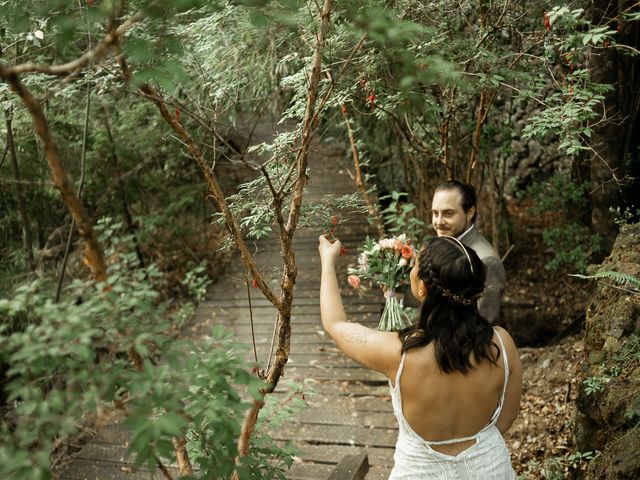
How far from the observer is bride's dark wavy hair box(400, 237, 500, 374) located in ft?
6.85

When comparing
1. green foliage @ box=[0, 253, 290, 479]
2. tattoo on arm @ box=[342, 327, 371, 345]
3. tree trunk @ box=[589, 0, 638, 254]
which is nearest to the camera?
green foliage @ box=[0, 253, 290, 479]

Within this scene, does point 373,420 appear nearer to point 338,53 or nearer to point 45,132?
point 338,53

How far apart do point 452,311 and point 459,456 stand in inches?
24.0

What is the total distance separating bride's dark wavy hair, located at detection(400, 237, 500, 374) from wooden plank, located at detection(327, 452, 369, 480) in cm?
131

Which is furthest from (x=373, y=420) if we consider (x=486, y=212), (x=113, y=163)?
(x=113, y=163)

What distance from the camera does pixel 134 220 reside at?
29.7ft

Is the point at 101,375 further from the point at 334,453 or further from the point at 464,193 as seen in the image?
the point at 334,453

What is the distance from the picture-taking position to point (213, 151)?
3.38 metres

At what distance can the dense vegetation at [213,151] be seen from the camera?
4.79 ft

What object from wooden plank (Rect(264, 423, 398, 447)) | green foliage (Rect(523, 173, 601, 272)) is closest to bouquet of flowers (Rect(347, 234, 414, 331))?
wooden plank (Rect(264, 423, 398, 447))

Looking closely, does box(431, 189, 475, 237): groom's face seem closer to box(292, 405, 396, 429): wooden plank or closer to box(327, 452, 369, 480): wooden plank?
box(327, 452, 369, 480): wooden plank

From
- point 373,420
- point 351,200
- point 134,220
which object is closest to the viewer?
point 351,200

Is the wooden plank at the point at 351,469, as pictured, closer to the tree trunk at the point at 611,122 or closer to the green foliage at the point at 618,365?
the green foliage at the point at 618,365

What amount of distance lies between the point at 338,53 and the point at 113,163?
183 inches
